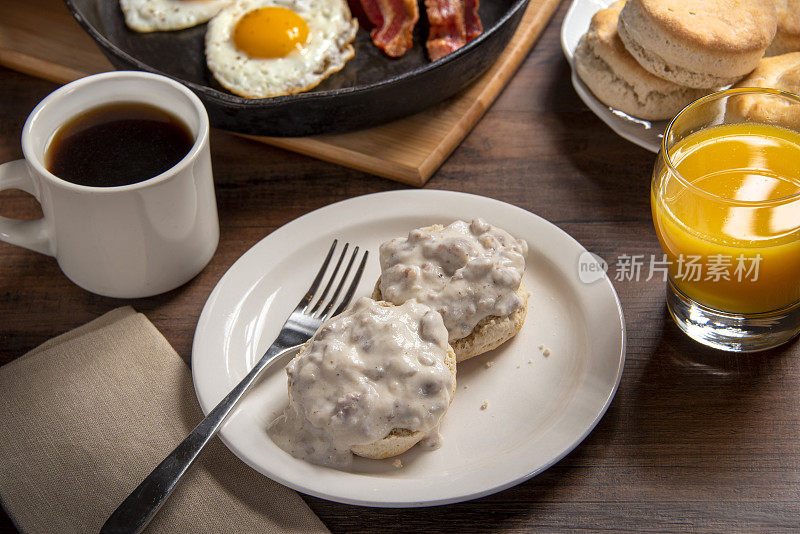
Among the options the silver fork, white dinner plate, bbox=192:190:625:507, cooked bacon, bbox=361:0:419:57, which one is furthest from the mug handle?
cooked bacon, bbox=361:0:419:57

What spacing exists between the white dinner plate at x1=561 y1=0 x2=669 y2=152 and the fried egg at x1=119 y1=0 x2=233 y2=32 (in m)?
0.98

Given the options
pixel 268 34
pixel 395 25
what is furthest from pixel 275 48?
pixel 395 25

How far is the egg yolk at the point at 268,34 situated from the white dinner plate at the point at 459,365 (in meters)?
0.66

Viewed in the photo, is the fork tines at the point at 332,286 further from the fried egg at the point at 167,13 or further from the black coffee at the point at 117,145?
the fried egg at the point at 167,13

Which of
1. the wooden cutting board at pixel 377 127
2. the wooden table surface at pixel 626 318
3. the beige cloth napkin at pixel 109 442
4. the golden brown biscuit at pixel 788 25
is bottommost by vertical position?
the beige cloth napkin at pixel 109 442

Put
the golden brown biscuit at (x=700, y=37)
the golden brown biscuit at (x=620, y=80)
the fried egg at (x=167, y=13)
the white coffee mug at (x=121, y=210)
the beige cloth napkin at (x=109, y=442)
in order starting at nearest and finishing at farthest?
the beige cloth napkin at (x=109, y=442)
the white coffee mug at (x=121, y=210)
the golden brown biscuit at (x=700, y=37)
the golden brown biscuit at (x=620, y=80)
the fried egg at (x=167, y=13)

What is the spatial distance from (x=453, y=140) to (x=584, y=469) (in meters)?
0.89

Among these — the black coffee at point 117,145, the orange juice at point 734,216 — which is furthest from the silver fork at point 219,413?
the orange juice at point 734,216

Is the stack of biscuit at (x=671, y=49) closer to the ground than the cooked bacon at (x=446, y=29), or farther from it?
farther from it

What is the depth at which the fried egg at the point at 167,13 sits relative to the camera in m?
2.21

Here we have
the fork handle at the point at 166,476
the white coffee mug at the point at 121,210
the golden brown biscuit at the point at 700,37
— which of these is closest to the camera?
the fork handle at the point at 166,476

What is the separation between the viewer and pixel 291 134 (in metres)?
1.85

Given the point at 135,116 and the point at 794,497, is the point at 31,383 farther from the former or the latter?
the point at 794,497

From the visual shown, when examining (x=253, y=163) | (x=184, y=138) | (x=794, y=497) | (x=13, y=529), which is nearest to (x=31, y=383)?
(x=13, y=529)
